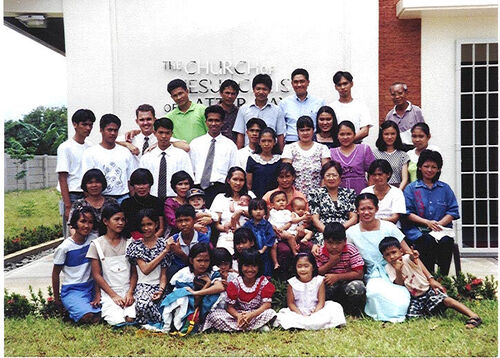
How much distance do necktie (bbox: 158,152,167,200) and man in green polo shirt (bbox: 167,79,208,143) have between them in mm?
683

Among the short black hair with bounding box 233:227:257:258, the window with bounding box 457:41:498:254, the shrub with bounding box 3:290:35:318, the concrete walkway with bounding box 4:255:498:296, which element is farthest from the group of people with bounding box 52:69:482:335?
the window with bounding box 457:41:498:254

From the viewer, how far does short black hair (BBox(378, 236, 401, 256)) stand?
17.2 ft

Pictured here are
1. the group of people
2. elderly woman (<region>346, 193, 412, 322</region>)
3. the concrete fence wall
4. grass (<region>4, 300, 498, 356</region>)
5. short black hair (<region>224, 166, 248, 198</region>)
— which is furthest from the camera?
the concrete fence wall

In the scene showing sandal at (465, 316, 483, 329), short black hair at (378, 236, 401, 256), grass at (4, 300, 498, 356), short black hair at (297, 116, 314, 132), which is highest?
short black hair at (297, 116, 314, 132)

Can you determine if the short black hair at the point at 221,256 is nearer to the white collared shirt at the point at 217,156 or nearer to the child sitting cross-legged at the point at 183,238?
the child sitting cross-legged at the point at 183,238

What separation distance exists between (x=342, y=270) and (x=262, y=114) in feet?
6.70

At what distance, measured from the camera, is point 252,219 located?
5.58 metres

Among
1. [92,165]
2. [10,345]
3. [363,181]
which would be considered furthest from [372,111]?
[10,345]

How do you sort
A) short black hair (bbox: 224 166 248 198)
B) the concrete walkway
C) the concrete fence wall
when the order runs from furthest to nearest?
the concrete fence wall → the concrete walkway → short black hair (bbox: 224 166 248 198)

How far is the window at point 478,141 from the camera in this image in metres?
8.14

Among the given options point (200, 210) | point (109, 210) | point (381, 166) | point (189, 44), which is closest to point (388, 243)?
point (381, 166)

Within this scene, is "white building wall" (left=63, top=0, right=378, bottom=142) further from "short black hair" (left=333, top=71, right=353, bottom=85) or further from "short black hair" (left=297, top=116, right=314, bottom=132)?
"short black hair" (left=297, top=116, right=314, bottom=132)

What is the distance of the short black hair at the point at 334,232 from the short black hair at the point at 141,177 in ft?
5.74

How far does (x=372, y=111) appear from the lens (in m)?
8.03
